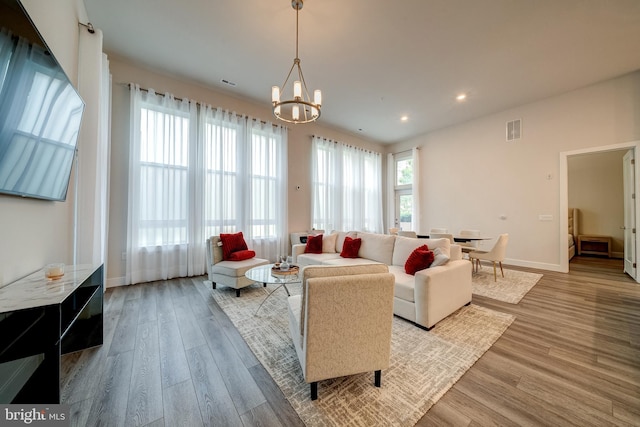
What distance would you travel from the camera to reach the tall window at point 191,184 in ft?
12.6

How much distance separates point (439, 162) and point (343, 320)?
21.7 ft

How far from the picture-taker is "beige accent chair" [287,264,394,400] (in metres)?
1.39

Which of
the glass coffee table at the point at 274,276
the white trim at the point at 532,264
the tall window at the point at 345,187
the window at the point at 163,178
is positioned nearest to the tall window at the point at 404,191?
the tall window at the point at 345,187

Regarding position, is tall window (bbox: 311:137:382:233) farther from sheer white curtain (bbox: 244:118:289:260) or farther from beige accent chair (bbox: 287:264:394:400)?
beige accent chair (bbox: 287:264:394:400)

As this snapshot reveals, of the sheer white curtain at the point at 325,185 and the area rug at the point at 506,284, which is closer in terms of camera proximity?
the area rug at the point at 506,284

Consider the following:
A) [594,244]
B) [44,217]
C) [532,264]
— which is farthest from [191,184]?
[594,244]

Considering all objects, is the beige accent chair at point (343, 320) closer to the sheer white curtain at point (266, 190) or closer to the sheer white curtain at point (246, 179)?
the sheer white curtain at point (246, 179)

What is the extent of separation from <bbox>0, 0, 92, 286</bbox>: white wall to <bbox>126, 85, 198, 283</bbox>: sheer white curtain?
110 centimetres

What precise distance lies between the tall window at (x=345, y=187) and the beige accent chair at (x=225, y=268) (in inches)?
109

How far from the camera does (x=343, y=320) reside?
1440mm

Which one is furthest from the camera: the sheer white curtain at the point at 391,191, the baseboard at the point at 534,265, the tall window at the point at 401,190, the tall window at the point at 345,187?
the sheer white curtain at the point at 391,191

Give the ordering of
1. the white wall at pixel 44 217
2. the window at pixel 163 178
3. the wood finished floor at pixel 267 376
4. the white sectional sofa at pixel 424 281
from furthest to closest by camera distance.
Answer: the window at pixel 163 178, the white sectional sofa at pixel 424 281, the white wall at pixel 44 217, the wood finished floor at pixel 267 376

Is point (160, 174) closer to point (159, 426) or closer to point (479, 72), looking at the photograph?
point (159, 426)

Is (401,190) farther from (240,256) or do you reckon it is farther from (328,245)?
(240,256)
